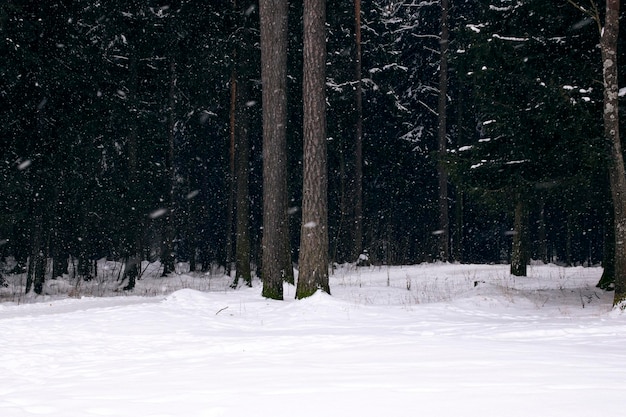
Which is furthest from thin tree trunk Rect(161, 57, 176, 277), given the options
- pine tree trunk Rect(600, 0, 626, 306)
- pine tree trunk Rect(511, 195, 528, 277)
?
pine tree trunk Rect(600, 0, 626, 306)

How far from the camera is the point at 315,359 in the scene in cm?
558

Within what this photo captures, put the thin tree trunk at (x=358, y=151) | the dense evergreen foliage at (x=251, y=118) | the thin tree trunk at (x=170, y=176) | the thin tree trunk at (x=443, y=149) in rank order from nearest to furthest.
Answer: the dense evergreen foliage at (x=251, y=118) < the thin tree trunk at (x=170, y=176) < the thin tree trunk at (x=358, y=151) < the thin tree trunk at (x=443, y=149)

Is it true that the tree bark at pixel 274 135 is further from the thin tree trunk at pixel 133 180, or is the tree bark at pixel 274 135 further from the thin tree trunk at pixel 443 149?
the thin tree trunk at pixel 443 149

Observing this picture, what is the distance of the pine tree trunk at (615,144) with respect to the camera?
9523 millimetres

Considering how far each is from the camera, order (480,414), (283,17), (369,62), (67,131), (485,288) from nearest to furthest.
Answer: (480,414) → (283,17) → (485,288) → (67,131) → (369,62)

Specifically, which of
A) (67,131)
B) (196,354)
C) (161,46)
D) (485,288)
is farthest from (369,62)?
(196,354)

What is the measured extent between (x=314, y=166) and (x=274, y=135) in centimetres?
155

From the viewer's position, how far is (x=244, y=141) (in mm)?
18031

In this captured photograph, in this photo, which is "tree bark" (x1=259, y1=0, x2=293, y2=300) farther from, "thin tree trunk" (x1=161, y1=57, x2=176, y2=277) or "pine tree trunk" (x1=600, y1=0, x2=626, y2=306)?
"thin tree trunk" (x1=161, y1=57, x2=176, y2=277)

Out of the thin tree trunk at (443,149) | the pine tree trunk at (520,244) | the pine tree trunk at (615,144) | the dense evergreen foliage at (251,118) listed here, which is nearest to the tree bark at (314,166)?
the dense evergreen foliage at (251,118)

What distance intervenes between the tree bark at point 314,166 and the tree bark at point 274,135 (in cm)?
107

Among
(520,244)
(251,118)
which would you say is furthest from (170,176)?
(520,244)

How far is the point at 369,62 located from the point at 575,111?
1679 centimetres

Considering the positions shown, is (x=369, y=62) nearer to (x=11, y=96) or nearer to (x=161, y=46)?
(x=161, y=46)
